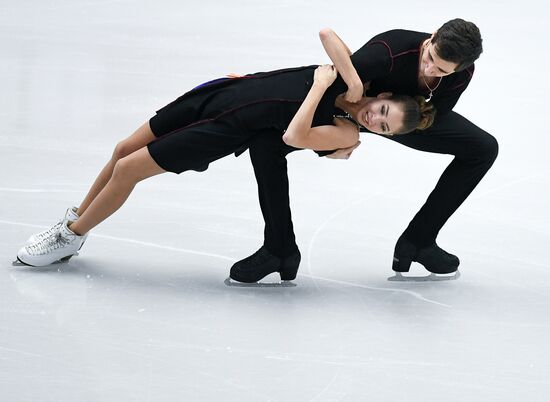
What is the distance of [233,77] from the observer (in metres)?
4.10

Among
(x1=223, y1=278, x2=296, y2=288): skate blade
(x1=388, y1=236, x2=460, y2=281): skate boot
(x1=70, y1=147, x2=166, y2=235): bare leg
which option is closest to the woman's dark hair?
(x1=388, y1=236, x2=460, y2=281): skate boot

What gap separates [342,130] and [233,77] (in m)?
0.48

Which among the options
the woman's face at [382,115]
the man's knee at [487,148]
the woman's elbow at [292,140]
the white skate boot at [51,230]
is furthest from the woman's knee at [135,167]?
the man's knee at [487,148]

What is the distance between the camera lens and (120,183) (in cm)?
405

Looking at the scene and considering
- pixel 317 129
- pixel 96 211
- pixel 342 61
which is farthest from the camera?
pixel 96 211

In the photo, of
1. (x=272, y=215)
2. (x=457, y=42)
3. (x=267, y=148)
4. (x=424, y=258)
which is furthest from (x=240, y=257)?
(x=457, y=42)

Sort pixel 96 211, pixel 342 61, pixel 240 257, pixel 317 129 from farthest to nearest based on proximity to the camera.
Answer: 1. pixel 240 257
2. pixel 96 211
3. pixel 317 129
4. pixel 342 61

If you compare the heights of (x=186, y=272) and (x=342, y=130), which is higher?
(x=342, y=130)

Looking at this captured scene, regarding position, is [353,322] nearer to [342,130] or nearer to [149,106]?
[342,130]

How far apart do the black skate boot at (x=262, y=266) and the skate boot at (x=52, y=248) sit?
1.97ft

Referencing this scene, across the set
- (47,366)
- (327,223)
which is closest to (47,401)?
(47,366)

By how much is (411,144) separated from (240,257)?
2.64ft

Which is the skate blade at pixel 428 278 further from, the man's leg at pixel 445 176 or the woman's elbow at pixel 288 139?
the woman's elbow at pixel 288 139

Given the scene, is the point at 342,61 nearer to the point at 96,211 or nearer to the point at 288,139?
the point at 288,139
